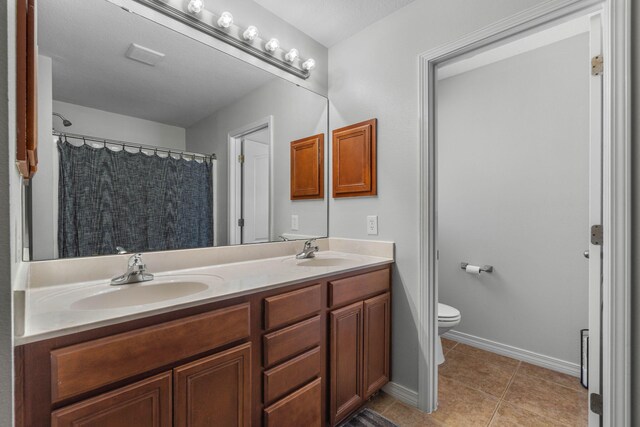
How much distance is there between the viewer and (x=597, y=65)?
1.25 m

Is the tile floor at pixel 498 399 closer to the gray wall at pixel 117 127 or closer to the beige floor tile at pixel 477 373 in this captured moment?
the beige floor tile at pixel 477 373

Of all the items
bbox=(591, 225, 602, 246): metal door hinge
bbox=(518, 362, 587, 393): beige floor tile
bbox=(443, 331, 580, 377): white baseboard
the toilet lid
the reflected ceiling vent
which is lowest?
bbox=(518, 362, 587, 393): beige floor tile

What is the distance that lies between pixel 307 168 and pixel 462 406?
1.75 metres

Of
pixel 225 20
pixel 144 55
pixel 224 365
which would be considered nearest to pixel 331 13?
pixel 225 20

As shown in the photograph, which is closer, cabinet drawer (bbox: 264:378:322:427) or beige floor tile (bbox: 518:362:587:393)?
cabinet drawer (bbox: 264:378:322:427)

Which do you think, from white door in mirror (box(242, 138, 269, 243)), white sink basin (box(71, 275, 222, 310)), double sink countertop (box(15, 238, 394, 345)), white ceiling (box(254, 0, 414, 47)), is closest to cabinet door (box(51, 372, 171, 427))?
double sink countertop (box(15, 238, 394, 345))

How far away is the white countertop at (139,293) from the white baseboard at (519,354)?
1.34 meters

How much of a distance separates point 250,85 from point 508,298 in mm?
2435

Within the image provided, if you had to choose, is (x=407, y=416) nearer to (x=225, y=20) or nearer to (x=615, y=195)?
(x=615, y=195)

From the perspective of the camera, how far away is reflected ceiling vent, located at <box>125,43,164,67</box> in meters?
1.36

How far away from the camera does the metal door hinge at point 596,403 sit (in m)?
1.21

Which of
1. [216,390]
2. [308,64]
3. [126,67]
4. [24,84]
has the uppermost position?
[308,64]

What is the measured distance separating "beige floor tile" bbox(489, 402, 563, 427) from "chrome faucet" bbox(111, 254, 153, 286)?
1.86 m

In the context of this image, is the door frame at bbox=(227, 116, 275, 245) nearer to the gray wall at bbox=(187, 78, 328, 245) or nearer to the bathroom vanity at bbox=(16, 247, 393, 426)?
the gray wall at bbox=(187, 78, 328, 245)
